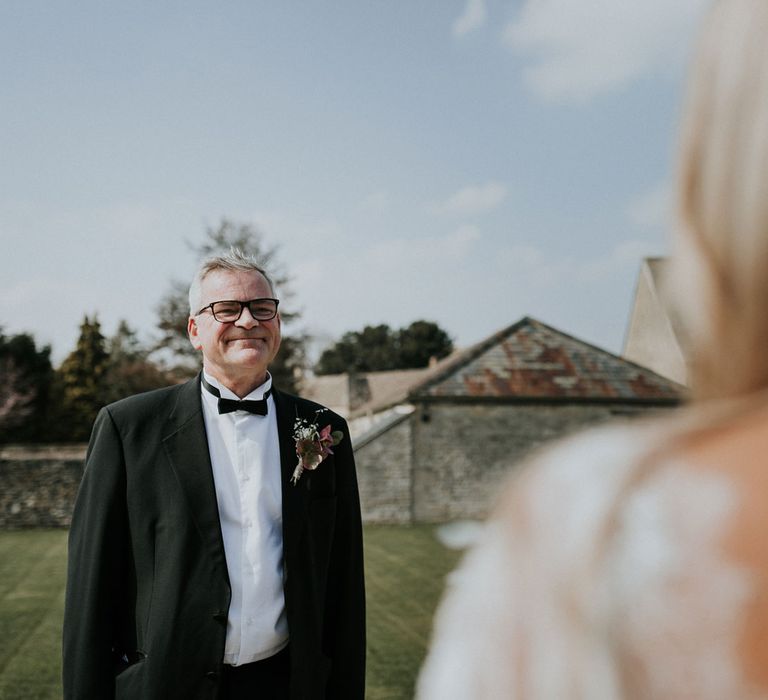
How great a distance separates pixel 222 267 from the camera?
3.37 metres

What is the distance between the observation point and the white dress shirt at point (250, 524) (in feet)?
9.33

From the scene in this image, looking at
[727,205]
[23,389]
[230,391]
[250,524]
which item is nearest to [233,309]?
[230,391]

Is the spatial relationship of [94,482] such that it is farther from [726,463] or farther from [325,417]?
[726,463]

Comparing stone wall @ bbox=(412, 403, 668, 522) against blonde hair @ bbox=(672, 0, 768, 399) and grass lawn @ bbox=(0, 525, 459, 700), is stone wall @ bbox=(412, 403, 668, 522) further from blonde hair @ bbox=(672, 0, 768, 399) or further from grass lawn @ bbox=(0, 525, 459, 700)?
blonde hair @ bbox=(672, 0, 768, 399)

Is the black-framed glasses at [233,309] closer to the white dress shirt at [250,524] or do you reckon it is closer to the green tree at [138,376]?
the white dress shirt at [250,524]

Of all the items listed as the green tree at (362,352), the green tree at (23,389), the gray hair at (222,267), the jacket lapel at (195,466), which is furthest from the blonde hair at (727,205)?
the green tree at (362,352)

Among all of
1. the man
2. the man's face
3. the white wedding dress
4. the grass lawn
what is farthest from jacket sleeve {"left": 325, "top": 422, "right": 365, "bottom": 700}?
the grass lawn

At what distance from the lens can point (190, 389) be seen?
3232 mm

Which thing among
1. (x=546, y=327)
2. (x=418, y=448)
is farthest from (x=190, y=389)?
(x=546, y=327)

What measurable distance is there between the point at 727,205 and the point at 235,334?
271 centimetres

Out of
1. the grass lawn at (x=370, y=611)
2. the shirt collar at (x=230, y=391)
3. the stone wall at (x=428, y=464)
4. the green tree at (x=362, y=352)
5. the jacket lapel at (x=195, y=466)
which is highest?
the green tree at (x=362, y=352)

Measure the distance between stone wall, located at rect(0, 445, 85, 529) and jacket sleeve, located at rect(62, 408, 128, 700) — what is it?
20414 mm

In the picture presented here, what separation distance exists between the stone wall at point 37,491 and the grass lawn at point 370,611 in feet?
12.8

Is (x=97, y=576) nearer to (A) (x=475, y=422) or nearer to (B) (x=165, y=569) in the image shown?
(B) (x=165, y=569)
